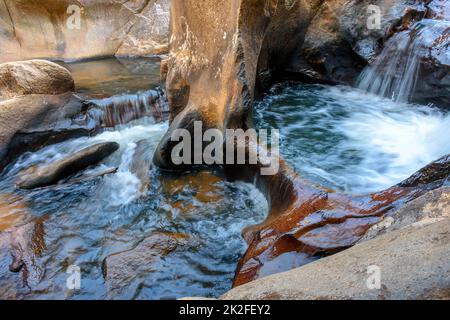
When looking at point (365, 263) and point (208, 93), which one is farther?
point (208, 93)

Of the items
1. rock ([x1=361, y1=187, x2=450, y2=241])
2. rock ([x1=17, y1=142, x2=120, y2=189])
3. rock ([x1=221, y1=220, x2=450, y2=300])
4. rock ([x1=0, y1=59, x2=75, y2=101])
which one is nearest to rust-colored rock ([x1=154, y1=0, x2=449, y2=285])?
rock ([x1=361, y1=187, x2=450, y2=241])

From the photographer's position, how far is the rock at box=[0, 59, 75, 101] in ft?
20.2

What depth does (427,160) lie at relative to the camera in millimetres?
4789

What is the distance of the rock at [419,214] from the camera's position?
7.78 feet

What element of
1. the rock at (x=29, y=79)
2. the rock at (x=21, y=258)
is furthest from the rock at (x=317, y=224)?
the rock at (x=29, y=79)

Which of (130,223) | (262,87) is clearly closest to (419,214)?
Answer: (130,223)

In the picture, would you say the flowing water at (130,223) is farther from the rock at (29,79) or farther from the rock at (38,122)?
the rock at (29,79)

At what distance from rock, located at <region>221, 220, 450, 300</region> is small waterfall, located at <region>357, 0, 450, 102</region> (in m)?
4.90

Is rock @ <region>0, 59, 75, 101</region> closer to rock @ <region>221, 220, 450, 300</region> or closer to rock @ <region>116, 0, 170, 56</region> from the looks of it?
rock @ <region>116, 0, 170, 56</region>

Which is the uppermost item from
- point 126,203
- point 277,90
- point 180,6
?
point 180,6

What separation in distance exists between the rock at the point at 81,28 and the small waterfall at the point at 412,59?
20.6 ft

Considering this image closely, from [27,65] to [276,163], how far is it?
15.1ft
